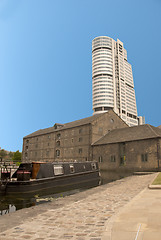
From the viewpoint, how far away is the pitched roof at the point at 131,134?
102 feet

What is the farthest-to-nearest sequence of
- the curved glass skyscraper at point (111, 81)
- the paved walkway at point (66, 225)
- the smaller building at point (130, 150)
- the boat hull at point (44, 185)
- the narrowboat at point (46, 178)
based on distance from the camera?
1. the curved glass skyscraper at point (111, 81)
2. the smaller building at point (130, 150)
3. the narrowboat at point (46, 178)
4. the boat hull at point (44, 185)
5. the paved walkway at point (66, 225)

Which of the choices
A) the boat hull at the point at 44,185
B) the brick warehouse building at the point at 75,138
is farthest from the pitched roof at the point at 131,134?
the boat hull at the point at 44,185

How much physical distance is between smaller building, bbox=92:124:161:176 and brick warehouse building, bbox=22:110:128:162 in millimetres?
2459

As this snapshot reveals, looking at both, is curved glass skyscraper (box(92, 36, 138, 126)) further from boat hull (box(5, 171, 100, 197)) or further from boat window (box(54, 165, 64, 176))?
boat window (box(54, 165, 64, 176))

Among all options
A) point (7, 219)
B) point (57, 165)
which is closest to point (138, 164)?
point (57, 165)

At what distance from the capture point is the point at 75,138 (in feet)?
138

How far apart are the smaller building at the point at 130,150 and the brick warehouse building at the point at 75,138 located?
2459 mm

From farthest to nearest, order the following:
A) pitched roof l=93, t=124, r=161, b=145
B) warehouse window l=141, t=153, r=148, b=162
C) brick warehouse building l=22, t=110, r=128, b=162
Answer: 1. brick warehouse building l=22, t=110, r=128, b=162
2. pitched roof l=93, t=124, r=161, b=145
3. warehouse window l=141, t=153, r=148, b=162

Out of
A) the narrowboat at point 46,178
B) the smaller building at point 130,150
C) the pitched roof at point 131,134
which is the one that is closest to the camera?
the narrowboat at point 46,178

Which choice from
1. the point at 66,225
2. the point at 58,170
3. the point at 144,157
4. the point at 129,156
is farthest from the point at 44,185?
the point at 129,156

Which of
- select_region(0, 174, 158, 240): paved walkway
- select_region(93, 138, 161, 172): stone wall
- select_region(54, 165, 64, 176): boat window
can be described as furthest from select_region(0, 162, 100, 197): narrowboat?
select_region(93, 138, 161, 172): stone wall

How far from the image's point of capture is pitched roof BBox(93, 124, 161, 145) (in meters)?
31.0

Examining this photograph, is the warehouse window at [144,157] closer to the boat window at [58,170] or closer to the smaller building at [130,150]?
the smaller building at [130,150]

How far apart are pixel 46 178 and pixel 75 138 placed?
996 inches
